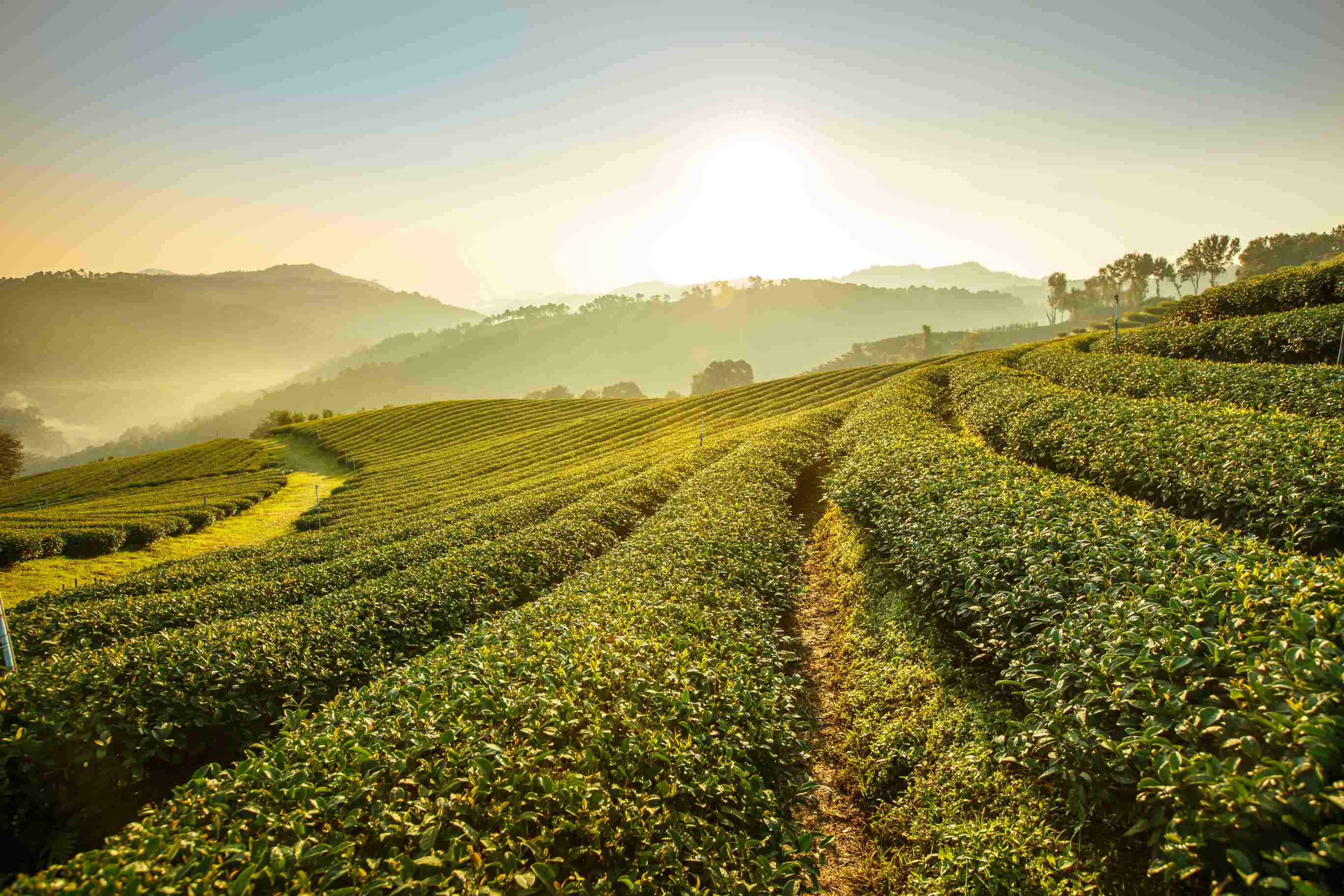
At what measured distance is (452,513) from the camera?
23.8 m

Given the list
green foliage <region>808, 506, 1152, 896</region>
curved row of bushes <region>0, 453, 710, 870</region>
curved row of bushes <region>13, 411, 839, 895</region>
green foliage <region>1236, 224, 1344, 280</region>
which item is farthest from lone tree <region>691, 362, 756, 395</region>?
curved row of bushes <region>13, 411, 839, 895</region>

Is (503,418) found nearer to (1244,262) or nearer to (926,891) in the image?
(926,891)

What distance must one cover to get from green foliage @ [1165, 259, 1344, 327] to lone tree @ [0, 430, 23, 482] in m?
113

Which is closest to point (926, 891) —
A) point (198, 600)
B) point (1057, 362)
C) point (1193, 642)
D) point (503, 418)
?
point (1193, 642)

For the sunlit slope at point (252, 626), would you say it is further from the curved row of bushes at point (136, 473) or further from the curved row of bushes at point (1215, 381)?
the curved row of bushes at point (136, 473)

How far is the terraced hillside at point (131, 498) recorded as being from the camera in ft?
88.1

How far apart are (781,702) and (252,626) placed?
28.4ft

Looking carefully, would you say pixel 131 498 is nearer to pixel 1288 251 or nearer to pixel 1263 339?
pixel 1263 339

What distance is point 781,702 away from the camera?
271 inches

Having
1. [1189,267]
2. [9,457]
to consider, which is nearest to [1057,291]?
[1189,267]

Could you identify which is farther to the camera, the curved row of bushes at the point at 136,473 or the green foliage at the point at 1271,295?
the curved row of bushes at the point at 136,473

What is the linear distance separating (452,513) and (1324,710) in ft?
80.1

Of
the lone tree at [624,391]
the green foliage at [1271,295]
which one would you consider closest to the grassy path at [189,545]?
the green foliage at [1271,295]

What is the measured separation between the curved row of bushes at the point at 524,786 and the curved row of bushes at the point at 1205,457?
316 inches
